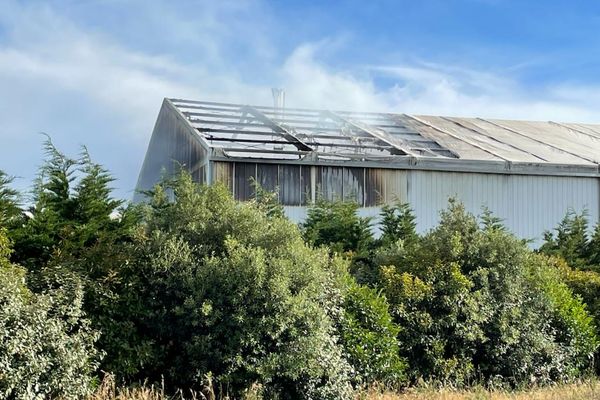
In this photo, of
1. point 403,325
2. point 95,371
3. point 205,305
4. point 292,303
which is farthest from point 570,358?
point 95,371

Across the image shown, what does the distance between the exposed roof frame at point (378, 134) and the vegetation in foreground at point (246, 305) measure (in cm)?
681

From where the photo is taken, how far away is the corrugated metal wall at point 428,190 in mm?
17156

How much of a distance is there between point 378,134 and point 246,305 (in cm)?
1229

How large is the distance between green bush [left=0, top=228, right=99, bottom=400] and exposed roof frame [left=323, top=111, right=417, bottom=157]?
37.4 feet

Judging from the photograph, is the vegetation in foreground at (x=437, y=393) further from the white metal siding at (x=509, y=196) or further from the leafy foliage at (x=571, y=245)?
the white metal siding at (x=509, y=196)

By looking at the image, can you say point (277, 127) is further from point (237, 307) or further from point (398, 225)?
point (237, 307)

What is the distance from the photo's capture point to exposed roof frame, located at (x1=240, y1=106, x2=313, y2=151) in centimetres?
1799

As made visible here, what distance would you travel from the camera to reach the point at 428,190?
1870 cm

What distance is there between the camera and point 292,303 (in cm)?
898

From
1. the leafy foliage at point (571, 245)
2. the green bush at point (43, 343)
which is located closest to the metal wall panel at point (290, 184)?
the leafy foliage at point (571, 245)

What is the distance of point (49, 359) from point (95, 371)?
2.66ft

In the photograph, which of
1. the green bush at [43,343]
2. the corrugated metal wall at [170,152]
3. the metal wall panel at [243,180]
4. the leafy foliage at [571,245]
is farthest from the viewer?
the corrugated metal wall at [170,152]

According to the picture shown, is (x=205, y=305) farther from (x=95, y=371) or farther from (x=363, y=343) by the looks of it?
(x=363, y=343)

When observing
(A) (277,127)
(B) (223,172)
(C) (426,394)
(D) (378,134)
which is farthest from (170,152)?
(C) (426,394)
